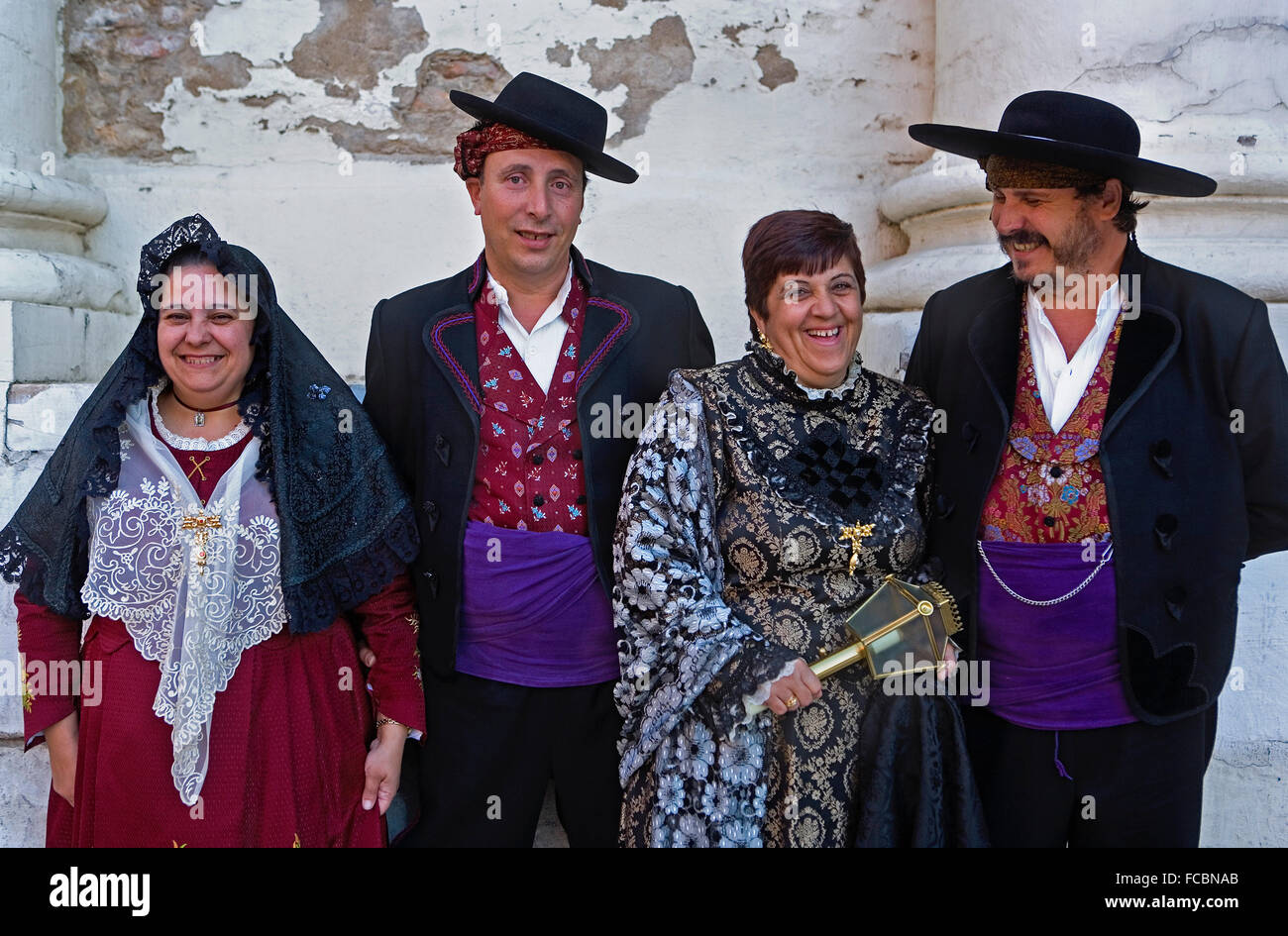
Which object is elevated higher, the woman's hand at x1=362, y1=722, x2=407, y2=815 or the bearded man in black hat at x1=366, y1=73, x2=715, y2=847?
the bearded man in black hat at x1=366, y1=73, x2=715, y2=847

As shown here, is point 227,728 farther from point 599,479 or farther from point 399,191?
point 399,191

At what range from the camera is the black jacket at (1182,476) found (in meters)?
2.28

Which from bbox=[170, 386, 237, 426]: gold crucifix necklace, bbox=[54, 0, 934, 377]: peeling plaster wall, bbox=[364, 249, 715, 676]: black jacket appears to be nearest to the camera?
bbox=[170, 386, 237, 426]: gold crucifix necklace

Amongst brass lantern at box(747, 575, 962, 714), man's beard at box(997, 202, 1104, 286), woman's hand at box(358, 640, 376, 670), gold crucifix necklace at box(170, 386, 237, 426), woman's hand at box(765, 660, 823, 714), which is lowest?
woman's hand at box(765, 660, 823, 714)

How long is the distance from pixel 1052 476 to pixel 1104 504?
0.38ft

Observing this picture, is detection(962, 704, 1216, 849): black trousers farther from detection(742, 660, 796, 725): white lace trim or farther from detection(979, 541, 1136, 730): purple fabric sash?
detection(742, 660, 796, 725): white lace trim

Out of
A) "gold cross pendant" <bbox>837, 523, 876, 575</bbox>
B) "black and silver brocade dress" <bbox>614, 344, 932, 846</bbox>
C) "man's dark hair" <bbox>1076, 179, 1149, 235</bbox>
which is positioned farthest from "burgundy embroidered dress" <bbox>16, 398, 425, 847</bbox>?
"man's dark hair" <bbox>1076, 179, 1149, 235</bbox>

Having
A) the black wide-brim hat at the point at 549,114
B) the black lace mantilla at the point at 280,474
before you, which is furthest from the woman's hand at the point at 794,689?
the black wide-brim hat at the point at 549,114

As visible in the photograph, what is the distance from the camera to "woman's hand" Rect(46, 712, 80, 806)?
2371 millimetres

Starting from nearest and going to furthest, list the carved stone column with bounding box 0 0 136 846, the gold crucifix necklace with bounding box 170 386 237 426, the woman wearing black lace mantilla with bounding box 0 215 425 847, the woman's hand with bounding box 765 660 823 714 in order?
the woman's hand with bounding box 765 660 823 714
the woman wearing black lace mantilla with bounding box 0 215 425 847
the gold crucifix necklace with bounding box 170 386 237 426
the carved stone column with bounding box 0 0 136 846

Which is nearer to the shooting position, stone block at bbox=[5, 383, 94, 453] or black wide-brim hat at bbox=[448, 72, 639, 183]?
black wide-brim hat at bbox=[448, 72, 639, 183]

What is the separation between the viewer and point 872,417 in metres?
2.46
